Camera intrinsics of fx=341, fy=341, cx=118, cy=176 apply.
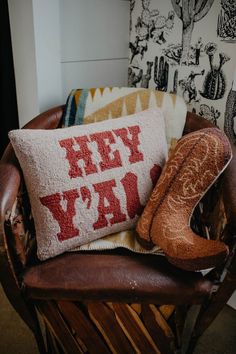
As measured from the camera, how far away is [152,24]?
1.46m

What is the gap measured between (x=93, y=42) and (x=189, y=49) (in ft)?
1.36

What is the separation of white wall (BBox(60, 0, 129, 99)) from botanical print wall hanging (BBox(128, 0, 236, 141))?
0.06 metres

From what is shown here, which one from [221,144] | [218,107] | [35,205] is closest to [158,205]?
[221,144]

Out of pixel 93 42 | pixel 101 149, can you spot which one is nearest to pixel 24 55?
pixel 93 42

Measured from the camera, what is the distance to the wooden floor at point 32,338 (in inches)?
47.2

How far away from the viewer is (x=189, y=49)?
4.45 feet

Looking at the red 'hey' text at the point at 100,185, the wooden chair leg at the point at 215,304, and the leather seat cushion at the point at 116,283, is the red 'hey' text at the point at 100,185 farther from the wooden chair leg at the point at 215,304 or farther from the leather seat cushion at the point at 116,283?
the wooden chair leg at the point at 215,304

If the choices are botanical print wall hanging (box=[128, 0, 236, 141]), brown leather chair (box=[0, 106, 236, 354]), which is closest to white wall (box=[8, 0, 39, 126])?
brown leather chair (box=[0, 106, 236, 354])

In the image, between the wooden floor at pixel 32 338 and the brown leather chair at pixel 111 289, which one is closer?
the brown leather chair at pixel 111 289

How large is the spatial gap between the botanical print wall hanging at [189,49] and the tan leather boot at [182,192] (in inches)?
15.1

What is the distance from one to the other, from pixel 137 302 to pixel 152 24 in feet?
3.72

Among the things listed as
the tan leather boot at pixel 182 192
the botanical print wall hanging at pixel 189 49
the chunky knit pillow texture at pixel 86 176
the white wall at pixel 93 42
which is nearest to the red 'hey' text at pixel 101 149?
Result: the chunky knit pillow texture at pixel 86 176

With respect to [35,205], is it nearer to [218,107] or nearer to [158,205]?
[158,205]

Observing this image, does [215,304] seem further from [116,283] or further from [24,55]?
[24,55]
